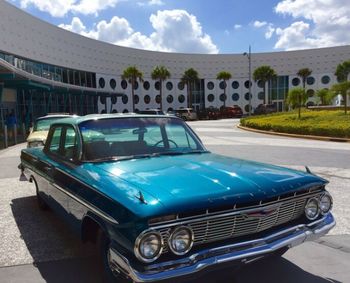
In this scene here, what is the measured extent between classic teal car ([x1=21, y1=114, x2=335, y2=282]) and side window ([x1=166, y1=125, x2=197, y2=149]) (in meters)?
0.21

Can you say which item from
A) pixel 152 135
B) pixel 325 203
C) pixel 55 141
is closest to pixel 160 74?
pixel 55 141

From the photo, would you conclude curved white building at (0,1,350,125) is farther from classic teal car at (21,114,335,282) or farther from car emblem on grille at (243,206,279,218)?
car emblem on grille at (243,206,279,218)

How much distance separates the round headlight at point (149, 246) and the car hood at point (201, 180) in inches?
7.6

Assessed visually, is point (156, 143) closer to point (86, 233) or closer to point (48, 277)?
point (86, 233)

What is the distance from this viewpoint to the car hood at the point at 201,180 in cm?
296

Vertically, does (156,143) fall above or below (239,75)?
below

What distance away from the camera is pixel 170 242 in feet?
9.43

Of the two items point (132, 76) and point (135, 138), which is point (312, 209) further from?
point (132, 76)

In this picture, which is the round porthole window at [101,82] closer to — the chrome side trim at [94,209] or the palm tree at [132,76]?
the palm tree at [132,76]

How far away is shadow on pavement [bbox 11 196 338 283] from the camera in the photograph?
376cm

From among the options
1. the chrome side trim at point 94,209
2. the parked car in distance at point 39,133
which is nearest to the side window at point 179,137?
the chrome side trim at point 94,209

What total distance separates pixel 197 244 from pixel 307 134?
63.3 feet

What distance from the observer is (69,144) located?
4758 mm

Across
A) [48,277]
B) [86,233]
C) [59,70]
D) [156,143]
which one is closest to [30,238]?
[48,277]
